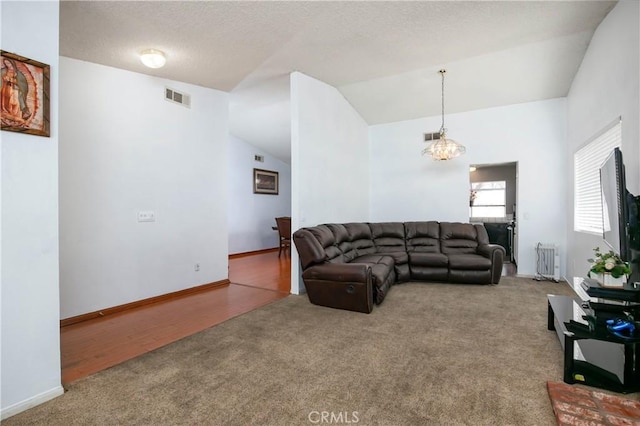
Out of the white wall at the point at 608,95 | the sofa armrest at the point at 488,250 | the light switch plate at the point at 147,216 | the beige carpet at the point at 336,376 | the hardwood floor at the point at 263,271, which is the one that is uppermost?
the white wall at the point at 608,95

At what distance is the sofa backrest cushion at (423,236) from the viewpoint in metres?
5.05

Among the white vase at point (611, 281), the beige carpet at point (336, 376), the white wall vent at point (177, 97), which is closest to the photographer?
the beige carpet at point (336, 376)

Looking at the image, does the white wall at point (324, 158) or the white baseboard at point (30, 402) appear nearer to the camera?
the white baseboard at point (30, 402)

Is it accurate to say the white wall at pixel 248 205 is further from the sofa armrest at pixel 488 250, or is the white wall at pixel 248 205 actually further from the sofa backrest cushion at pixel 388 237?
the sofa armrest at pixel 488 250

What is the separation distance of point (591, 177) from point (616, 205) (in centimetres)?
229

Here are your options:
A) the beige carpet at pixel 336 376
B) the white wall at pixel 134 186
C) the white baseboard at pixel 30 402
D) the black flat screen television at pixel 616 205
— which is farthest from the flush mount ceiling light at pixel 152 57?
the black flat screen television at pixel 616 205

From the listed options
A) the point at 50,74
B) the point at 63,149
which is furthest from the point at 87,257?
the point at 50,74

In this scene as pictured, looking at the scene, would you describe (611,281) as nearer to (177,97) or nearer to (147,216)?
(147,216)

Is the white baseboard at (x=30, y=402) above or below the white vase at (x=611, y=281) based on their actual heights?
below

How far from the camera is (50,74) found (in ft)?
6.02

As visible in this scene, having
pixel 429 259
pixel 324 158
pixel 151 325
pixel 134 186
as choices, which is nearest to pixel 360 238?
pixel 429 259

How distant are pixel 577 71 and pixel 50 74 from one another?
5.87 m

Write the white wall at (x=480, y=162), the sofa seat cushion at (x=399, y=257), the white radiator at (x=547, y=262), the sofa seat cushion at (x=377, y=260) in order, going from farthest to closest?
the white wall at (x=480, y=162)
the white radiator at (x=547, y=262)
the sofa seat cushion at (x=399, y=257)
the sofa seat cushion at (x=377, y=260)

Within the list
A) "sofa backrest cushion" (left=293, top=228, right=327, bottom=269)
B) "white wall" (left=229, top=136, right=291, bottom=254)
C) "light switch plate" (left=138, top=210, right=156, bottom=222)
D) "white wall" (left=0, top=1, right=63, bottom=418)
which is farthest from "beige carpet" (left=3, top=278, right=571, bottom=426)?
"white wall" (left=229, top=136, right=291, bottom=254)
